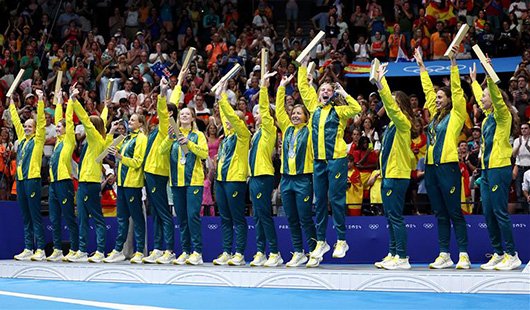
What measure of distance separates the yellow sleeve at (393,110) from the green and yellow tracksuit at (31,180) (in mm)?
5197

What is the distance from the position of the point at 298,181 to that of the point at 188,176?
5.22ft

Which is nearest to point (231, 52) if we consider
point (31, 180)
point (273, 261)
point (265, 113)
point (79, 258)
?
point (31, 180)

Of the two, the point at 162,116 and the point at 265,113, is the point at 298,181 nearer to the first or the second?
the point at 265,113

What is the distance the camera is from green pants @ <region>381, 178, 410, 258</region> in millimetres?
10227

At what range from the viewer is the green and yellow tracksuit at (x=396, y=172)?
10.2 meters

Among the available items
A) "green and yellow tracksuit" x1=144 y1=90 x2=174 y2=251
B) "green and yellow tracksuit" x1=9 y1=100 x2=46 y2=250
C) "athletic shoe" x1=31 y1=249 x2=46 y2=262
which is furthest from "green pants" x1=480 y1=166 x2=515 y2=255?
"athletic shoe" x1=31 y1=249 x2=46 y2=262

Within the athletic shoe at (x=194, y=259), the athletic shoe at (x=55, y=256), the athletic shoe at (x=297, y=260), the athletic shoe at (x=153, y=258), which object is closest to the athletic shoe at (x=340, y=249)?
the athletic shoe at (x=297, y=260)

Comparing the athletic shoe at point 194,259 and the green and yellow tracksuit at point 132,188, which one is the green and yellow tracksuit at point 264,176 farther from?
the green and yellow tracksuit at point 132,188

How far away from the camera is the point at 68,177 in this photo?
12859 millimetres

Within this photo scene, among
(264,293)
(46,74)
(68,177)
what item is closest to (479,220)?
(264,293)

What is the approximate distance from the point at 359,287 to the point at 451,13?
9755mm

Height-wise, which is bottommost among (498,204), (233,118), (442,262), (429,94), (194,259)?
(194,259)

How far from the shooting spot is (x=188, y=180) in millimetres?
11773

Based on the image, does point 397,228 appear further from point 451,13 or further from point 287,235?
point 451,13
